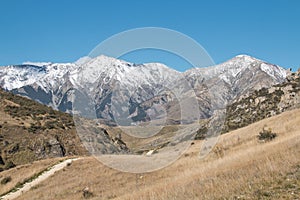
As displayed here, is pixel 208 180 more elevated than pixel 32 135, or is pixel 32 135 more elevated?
pixel 32 135

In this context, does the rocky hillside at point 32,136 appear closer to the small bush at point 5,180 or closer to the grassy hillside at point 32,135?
the grassy hillside at point 32,135

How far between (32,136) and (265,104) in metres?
50.2

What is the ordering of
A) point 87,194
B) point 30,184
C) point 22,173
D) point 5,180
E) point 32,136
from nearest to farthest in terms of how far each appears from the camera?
point 87,194, point 30,184, point 5,180, point 22,173, point 32,136

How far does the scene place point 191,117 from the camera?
52.4ft

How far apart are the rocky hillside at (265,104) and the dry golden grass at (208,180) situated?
152 ft

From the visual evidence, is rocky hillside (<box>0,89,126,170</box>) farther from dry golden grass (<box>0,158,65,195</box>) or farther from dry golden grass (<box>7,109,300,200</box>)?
dry golden grass (<box>7,109,300,200</box>)

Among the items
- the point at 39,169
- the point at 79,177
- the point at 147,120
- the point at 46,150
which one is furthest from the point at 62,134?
the point at 147,120

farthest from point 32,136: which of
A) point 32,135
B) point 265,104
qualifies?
point 265,104

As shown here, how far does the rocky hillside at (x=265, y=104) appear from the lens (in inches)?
2958

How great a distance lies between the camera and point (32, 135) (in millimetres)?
68000

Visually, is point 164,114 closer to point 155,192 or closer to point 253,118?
point 155,192

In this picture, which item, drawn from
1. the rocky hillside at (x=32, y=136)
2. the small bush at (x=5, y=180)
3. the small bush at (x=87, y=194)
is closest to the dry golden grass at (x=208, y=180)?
the small bush at (x=87, y=194)

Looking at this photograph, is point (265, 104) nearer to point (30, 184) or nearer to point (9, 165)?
point (9, 165)

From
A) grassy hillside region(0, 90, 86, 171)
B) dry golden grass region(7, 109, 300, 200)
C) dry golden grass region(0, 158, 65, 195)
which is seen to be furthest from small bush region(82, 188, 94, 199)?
grassy hillside region(0, 90, 86, 171)
